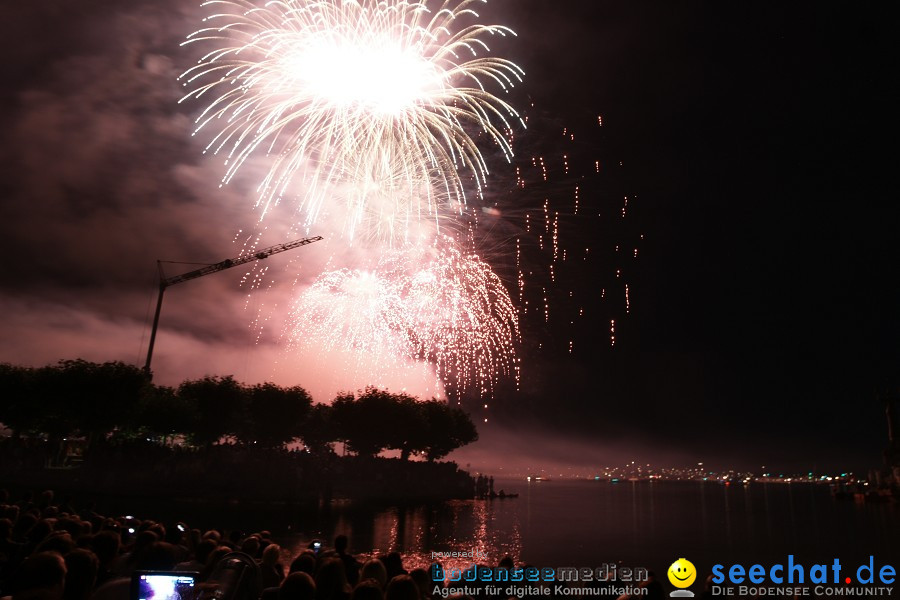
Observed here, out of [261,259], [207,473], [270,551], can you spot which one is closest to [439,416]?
[261,259]

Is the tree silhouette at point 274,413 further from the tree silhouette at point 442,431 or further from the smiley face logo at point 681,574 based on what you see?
the smiley face logo at point 681,574

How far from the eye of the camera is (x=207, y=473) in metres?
69.8

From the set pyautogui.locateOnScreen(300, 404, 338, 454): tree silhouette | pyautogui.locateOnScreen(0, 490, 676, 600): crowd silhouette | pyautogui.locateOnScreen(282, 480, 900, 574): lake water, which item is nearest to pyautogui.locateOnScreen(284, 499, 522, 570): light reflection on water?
pyautogui.locateOnScreen(282, 480, 900, 574): lake water

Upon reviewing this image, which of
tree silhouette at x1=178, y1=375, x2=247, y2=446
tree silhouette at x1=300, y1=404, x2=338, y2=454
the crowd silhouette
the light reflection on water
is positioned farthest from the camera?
tree silhouette at x1=300, y1=404, x2=338, y2=454

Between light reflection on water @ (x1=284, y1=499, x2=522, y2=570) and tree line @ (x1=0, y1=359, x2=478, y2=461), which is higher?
tree line @ (x1=0, y1=359, x2=478, y2=461)

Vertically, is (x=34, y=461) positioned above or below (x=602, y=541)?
above

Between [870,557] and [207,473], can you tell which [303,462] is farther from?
[870,557]

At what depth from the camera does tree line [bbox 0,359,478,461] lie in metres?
65.1

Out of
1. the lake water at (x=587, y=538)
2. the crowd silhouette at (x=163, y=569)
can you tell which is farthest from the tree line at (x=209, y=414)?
the crowd silhouette at (x=163, y=569)

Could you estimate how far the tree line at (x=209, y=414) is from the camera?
2562 inches

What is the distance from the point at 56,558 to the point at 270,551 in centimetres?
518

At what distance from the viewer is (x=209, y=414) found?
81125mm

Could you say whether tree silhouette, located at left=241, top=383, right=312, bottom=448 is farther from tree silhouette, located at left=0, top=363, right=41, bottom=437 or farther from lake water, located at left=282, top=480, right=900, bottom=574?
tree silhouette, located at left=0, top=363, right=41, bottom=437

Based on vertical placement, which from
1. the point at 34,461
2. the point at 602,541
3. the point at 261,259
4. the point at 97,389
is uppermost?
the point at 261,259
